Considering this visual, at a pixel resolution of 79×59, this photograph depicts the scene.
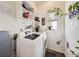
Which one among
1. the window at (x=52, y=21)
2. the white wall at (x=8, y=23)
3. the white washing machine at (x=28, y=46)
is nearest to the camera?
the white wall at (x=8, y=23)

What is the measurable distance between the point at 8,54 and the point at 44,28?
79cm

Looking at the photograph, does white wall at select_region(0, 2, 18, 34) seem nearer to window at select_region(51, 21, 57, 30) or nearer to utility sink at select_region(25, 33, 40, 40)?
utility sink at select_region(25, 33, 40, 40)

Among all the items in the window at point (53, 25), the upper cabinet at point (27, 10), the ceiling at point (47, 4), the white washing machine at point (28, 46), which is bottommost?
the white washing machine at point (28, 46)

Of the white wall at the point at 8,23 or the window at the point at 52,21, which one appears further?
the window at the point at 52,21

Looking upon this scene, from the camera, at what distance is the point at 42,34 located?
77.2 inches

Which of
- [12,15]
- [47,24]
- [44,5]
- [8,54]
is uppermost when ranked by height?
[44,5]

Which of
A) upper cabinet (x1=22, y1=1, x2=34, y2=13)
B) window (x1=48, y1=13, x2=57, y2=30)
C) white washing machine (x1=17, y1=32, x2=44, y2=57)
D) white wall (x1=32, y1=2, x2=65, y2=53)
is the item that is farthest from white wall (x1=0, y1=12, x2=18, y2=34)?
window (x1=48, y1=13, x2=57, y2=30)

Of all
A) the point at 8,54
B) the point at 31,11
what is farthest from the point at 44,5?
the point at 8,54

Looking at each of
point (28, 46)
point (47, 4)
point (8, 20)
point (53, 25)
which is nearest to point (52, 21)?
point (53, 25)

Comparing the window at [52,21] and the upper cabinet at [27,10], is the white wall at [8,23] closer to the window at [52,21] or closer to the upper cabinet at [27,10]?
the upper cabinet at [27,10]

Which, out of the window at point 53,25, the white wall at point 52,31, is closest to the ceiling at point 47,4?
the white wall at point 52,31

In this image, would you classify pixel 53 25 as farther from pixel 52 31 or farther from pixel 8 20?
pixel 8 20

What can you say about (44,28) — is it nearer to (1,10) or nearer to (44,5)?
(44,5)

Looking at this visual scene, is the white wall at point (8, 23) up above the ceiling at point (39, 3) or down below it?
below
